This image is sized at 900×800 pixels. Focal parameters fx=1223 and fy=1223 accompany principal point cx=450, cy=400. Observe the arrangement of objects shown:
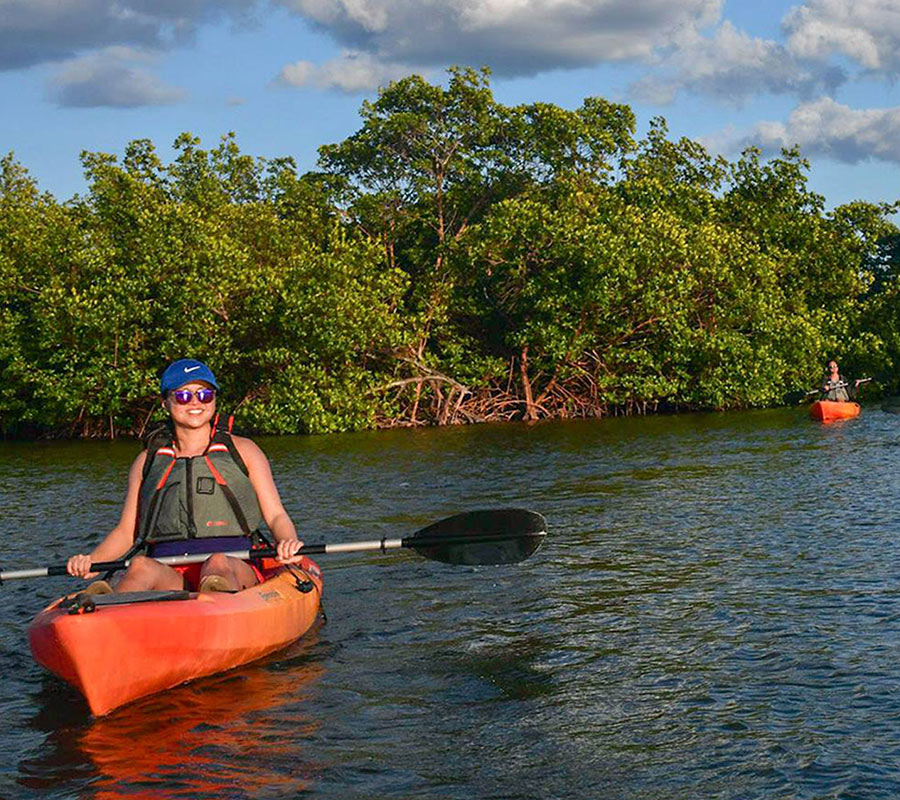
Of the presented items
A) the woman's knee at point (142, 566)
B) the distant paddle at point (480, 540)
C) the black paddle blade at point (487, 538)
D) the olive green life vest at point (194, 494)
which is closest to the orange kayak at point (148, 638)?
the woman's knee at point (142, 566)

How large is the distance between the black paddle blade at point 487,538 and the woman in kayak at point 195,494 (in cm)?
108

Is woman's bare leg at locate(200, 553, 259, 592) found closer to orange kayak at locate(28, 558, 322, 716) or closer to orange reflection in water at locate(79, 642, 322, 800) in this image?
orange kayak at locate(28, 558, 322, 716)

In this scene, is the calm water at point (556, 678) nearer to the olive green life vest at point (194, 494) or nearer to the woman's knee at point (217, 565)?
the woman's knee at point (217, 565)

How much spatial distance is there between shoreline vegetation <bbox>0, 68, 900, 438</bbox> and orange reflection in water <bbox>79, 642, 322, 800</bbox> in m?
22.8

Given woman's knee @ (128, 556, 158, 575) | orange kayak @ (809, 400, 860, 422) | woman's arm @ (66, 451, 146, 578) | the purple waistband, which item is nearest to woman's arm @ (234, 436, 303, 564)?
the purple waistband

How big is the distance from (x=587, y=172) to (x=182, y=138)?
1618 cm

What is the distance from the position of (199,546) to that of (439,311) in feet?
88.9

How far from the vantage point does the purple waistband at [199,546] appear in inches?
309

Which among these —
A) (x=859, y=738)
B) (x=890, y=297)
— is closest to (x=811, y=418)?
(x=890, y=297)

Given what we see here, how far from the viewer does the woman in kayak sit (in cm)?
781

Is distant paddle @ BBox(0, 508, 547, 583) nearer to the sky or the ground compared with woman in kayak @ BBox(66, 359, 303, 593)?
nearer to the ground

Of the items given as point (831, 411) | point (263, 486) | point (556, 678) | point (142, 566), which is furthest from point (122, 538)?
point (831, 411)

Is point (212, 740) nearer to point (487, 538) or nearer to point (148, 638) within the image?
point (148, 638)

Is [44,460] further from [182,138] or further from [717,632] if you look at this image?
[182,138]
